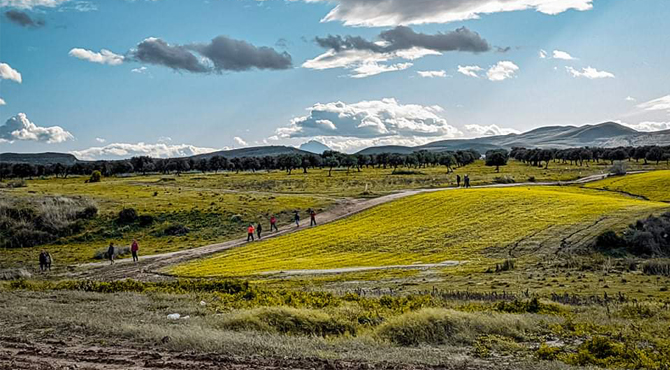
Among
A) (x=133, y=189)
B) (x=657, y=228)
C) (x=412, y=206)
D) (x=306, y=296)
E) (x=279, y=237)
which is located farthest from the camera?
(x=133, y=189)

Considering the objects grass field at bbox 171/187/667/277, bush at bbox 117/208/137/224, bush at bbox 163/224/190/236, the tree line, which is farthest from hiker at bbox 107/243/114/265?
the tree line

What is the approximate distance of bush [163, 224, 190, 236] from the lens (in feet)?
198

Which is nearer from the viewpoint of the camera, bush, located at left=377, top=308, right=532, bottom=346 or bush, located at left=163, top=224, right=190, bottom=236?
bush, located at left=377, top=308, right=532, bottom=346

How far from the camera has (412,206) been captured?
62.0 m

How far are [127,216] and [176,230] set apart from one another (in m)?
7.12

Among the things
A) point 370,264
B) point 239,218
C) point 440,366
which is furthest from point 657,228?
point 239,218

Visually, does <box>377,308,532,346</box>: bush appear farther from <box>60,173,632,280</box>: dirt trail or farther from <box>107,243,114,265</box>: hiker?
<box>107,243,114,265</box>: hiker

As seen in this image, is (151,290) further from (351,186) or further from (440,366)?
(351,186)

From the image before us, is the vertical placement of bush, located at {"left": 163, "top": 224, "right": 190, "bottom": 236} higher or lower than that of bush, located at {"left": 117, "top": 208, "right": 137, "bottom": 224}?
lower

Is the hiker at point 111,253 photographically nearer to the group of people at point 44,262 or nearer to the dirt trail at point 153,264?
the dirt trail at point 153,264

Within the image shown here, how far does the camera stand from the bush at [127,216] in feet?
208

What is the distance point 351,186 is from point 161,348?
82617 millimetres

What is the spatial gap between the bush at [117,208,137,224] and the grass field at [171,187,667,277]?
1942 centimetres

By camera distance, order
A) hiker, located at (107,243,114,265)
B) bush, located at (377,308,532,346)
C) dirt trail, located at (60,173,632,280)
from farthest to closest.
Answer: hiker, located at (107,243,114,265)
dirt trail, located at (60,173,632,280)
bush, located at (377,308,532,346)
